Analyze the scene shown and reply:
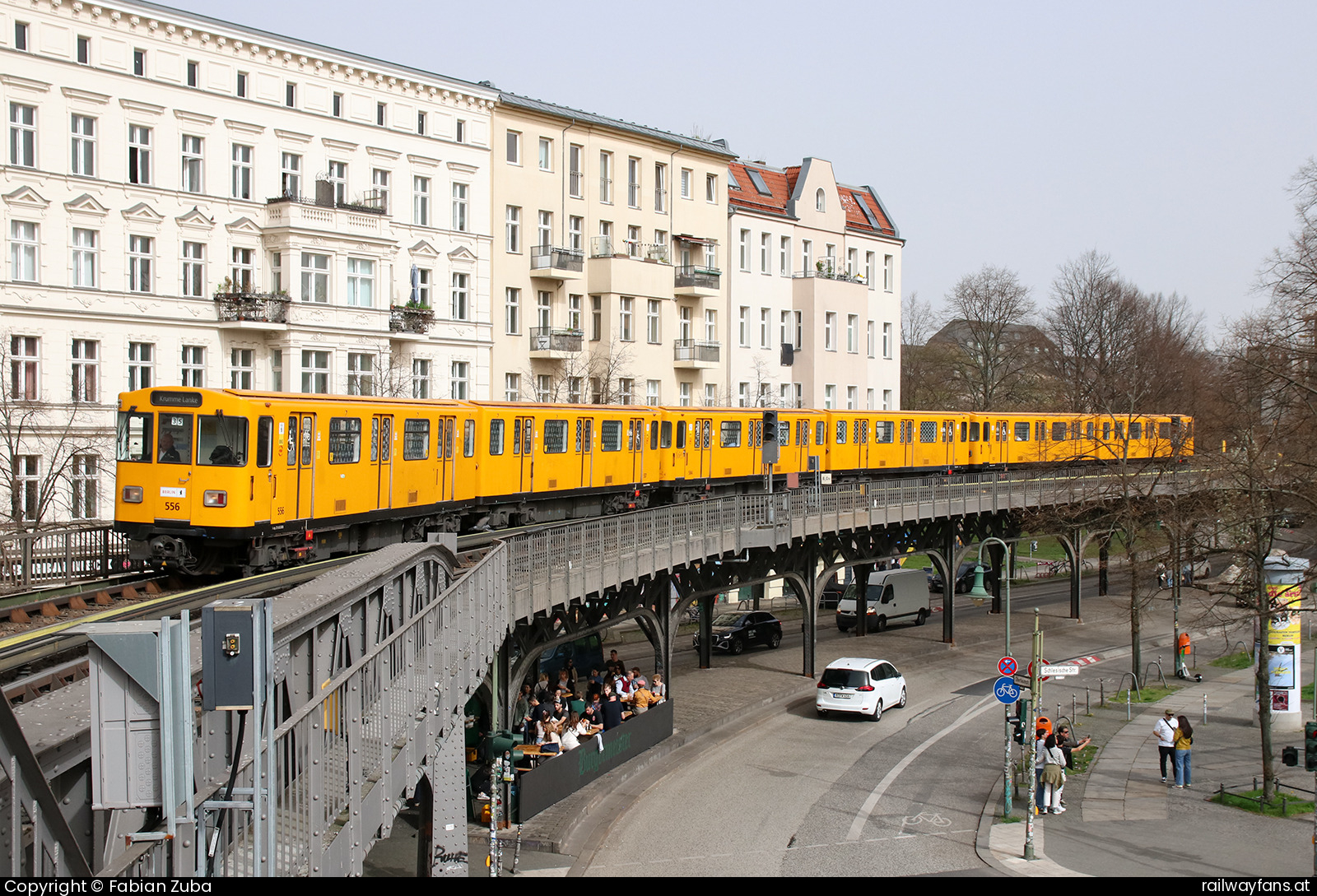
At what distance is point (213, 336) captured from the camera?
36.4m

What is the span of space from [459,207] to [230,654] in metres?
40.3

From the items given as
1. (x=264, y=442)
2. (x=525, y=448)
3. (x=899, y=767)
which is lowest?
(x=899, y=767)

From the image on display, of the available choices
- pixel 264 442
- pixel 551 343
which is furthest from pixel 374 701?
pixel 551 343

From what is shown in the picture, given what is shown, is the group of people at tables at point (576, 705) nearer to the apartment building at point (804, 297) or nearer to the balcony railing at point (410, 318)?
the balcony railing at point (410, 318)

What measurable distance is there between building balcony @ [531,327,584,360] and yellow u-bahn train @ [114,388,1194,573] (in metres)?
10.1

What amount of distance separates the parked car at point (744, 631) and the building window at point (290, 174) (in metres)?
19.5

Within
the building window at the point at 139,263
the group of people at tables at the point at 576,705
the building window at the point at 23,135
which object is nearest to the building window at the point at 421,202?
the building window at the point at 139,263

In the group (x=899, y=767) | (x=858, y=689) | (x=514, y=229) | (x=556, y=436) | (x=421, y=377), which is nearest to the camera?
(x=899, y=767)

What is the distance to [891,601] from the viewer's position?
1928 inches

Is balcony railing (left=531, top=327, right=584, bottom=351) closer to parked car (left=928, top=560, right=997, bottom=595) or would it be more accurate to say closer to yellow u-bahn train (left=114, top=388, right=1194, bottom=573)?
yellow u-bahn train (left=114, top=388, right=1194, bottom=573)

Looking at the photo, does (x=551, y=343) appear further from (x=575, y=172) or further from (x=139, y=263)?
(x=139, y=263)

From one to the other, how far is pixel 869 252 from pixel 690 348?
16.0 metres
